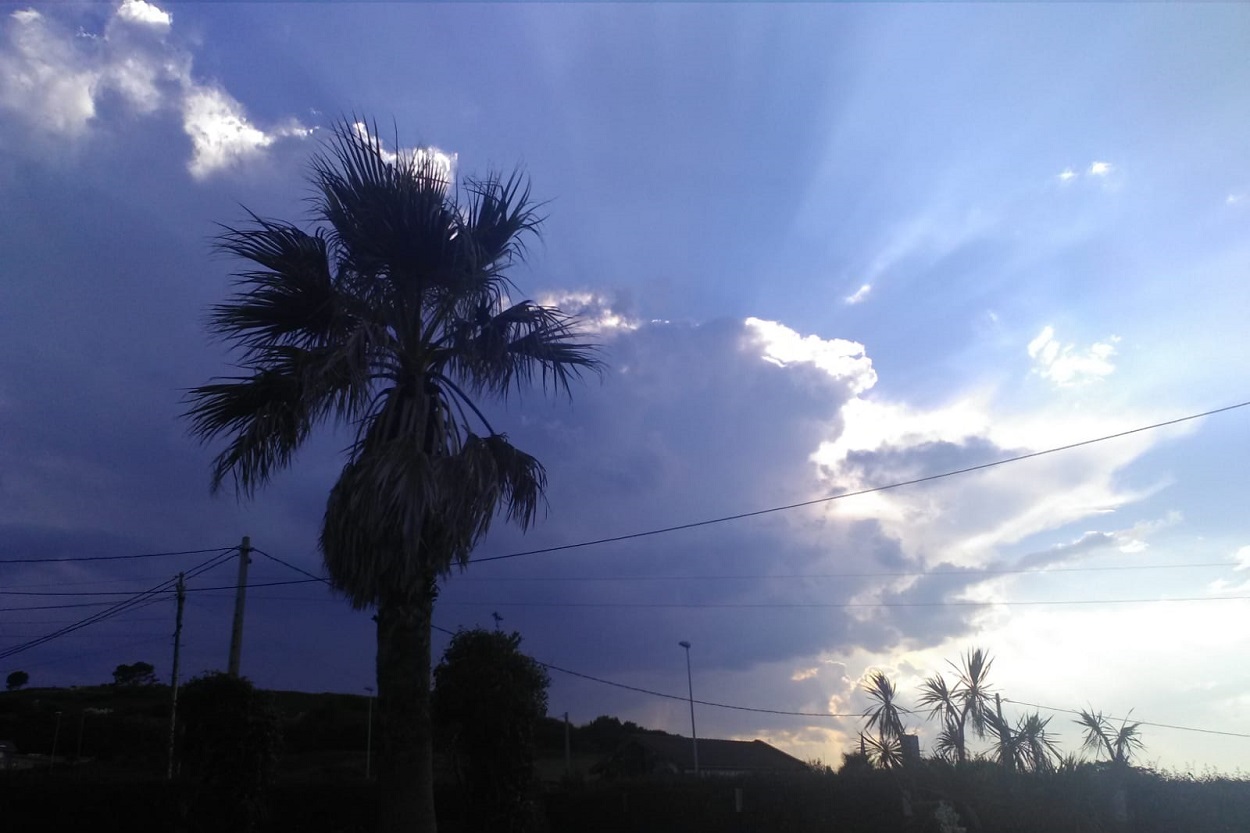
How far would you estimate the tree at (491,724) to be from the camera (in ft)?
47.1

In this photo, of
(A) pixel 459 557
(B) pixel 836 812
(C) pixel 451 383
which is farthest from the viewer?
(B) pixel 836 812

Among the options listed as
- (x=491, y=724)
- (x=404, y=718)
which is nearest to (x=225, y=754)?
(x=491, y=724)

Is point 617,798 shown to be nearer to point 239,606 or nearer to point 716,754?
point 239,606

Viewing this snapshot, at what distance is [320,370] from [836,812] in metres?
17.3

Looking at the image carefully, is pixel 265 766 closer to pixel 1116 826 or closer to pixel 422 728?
pixel 422 728

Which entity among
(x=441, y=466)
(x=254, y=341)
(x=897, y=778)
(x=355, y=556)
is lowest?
(x=897, y=778)

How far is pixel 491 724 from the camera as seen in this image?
47.8 ft

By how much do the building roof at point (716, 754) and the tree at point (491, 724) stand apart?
1119 inches

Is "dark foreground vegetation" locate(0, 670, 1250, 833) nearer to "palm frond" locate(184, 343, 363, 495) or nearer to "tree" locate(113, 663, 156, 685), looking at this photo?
"palm frond" locate(184, 343, 363, 495)

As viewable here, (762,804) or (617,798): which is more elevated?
(617,798)

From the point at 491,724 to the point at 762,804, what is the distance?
10.6 meters

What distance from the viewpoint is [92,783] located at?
19.9 m

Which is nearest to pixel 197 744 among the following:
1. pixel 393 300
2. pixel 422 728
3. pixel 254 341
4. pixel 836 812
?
pixel 422 728

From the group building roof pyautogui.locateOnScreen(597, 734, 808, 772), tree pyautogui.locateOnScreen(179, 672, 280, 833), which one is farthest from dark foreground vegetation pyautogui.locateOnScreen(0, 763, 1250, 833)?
building roof pyautogui.locateOnScreen(597, 734, 808, 772)
